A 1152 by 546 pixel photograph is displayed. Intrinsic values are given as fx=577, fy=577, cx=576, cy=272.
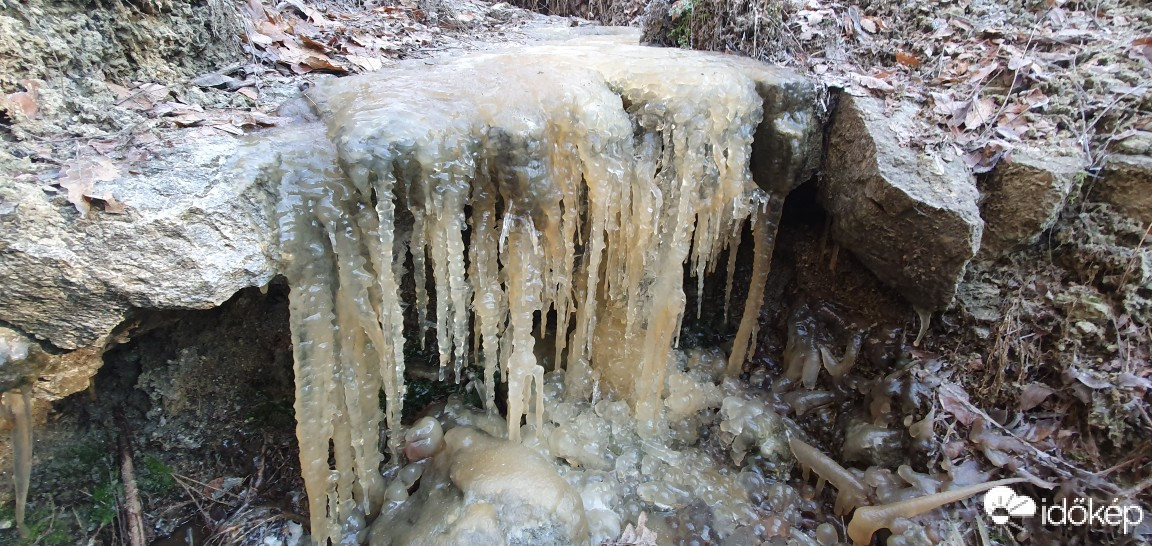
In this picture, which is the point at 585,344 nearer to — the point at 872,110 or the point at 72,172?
the point at 872,110

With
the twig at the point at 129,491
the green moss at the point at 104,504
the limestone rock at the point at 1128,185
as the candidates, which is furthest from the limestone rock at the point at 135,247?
the limestone rock at the point at 1128,185

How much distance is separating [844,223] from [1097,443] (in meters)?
1.49

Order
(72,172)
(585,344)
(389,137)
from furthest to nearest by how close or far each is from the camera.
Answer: (585,344), (389,137), (72,172)

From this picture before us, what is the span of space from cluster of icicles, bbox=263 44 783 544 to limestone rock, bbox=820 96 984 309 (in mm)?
466

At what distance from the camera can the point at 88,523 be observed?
2.61 metres

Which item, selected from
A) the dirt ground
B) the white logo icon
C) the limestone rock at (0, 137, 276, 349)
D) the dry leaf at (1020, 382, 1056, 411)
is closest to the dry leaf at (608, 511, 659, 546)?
the dirt ground

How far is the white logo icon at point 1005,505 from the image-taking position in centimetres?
254

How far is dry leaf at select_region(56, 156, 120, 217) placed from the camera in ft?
6.26

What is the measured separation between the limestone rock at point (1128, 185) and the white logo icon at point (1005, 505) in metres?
1.43

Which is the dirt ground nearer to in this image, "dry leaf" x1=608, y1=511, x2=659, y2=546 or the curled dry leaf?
the curled dry leaf

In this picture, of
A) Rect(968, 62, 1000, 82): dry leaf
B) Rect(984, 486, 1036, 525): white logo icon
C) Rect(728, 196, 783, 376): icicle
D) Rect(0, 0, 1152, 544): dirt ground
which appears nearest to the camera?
Rect(0, 0, 1152, 544): dirt ground

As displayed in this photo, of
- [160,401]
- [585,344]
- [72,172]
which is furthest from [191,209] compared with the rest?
[585,344]

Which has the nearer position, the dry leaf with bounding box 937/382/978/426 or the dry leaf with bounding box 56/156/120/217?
the dry leaf with bounding box 56/156/120/217

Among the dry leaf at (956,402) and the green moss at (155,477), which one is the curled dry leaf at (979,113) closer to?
the dry leaf at (956,402)
